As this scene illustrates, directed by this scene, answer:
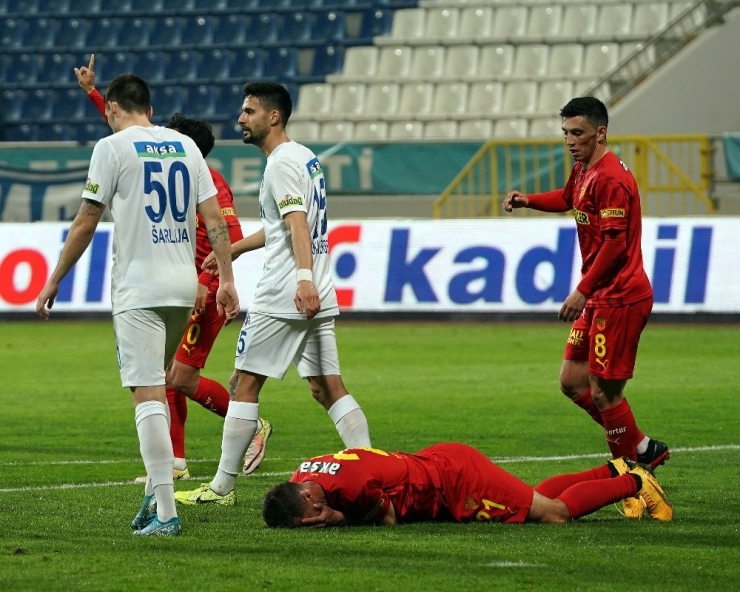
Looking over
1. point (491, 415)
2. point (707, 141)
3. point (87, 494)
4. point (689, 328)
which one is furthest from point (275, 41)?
point (87, 494)

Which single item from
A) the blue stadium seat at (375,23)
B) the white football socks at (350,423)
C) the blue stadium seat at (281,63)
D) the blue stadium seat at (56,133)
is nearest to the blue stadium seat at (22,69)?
the blue stadium seat at (56,133)

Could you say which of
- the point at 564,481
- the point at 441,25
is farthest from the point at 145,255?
the point at 441,25

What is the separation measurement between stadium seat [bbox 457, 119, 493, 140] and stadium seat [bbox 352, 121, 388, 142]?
129 cm

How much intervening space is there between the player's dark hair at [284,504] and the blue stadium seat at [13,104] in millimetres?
21639

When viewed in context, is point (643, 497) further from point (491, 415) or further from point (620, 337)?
point (491, 415)

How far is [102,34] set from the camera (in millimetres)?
27656

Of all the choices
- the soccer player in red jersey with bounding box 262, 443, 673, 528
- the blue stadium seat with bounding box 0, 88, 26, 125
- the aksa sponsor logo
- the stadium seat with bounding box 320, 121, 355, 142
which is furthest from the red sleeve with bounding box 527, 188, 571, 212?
the blue stadium seat with bounding box 0, 88, 26, 125

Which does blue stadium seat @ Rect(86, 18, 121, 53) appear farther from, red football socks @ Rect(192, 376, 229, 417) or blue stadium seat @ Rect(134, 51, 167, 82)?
red football socks @ Rect(192, 376, 229, 417)

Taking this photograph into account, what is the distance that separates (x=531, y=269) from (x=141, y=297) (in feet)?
39.6

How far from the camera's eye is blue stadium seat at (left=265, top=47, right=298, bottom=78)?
26.0 meters

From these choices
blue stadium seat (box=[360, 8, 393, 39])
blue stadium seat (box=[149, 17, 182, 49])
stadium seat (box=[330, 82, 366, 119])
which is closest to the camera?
stadium seat (box=[330, 82, 366, 119])

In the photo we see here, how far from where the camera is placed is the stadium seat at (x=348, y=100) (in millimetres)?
25359

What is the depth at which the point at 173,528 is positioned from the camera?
623 cm

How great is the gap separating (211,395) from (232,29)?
1874 cm
